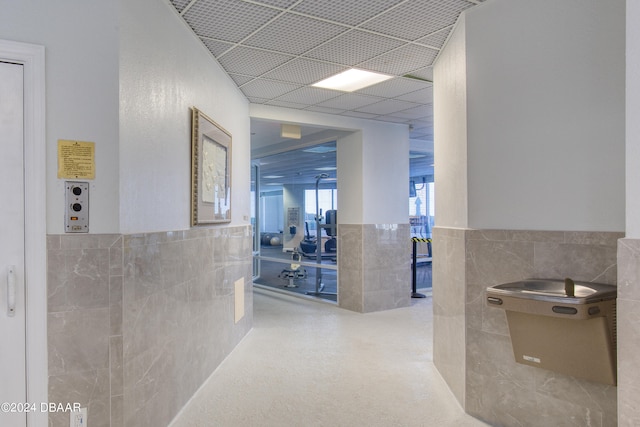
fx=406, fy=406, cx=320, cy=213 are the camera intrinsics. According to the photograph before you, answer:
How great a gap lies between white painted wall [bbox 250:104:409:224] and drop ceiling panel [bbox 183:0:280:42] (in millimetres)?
2549

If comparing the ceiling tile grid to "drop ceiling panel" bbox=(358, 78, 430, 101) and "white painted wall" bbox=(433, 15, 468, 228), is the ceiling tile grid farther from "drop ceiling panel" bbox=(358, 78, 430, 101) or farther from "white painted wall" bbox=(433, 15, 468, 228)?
"white painted wall" bbox=(433, 15, 468, 228)

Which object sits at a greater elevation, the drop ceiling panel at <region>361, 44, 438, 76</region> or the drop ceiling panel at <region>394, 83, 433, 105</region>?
the drop ceiling panel at <region>361, 44, 438, 76</region>

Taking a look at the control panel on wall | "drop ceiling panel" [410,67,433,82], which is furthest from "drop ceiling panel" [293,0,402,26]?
the control panel on wall

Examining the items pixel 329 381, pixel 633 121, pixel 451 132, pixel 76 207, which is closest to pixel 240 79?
pixel 451 132

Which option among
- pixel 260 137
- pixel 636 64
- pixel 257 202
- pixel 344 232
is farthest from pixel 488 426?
pixel 257 202

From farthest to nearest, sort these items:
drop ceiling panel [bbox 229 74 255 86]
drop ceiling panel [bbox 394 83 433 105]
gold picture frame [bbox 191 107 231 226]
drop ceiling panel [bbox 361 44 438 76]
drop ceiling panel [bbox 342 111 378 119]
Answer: drop ceiling panel [bbox 342 111 378 119] < drop ceiling panel [bbox 394 83 433 105] < drop ceiling panel [bbox 229 74 255 86] < drop ceiling panel [bbox 361 44 438 76] < gold picture frame [bbox 191 107 231 226]

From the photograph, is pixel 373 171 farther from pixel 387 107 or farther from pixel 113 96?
pixel 113 96

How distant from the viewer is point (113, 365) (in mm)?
1971

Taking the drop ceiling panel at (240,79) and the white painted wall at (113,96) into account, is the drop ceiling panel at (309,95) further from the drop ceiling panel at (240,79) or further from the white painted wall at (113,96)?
the white painted wall at (113,96)

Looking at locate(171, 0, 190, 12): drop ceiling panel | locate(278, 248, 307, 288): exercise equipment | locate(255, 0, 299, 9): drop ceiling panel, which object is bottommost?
locate(278, 248, 307, 288): exercise equipment

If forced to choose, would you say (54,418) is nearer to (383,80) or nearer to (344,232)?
(383,80)

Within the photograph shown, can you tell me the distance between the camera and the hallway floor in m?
2.67

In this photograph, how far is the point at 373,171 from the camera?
571 centimetres

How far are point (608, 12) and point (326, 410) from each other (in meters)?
2.87
